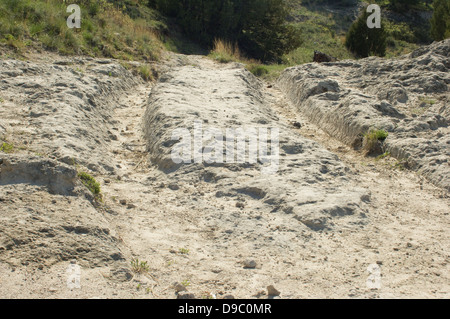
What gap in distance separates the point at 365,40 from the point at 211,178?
55.8ft

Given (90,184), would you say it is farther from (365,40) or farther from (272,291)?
(365,40)

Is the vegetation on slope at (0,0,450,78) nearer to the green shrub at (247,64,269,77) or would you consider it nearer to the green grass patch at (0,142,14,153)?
the green shrub at (247,64,269,77)

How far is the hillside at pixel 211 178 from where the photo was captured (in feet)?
11.1

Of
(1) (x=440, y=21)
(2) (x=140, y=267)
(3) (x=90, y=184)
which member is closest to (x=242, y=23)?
(1) (x=440, y=21)

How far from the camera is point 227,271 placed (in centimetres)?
359

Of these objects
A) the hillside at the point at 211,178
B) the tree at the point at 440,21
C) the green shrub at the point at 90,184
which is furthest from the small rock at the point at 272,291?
the tree at the point at 440,21

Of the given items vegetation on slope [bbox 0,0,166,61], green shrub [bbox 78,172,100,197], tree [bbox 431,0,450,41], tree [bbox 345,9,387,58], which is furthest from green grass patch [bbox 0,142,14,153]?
tree [bbox 431,0,450,41]

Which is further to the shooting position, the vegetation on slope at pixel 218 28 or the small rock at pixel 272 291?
the vegetation on slope at pixel 218 28

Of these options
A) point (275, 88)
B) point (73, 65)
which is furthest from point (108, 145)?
point (275, 88)

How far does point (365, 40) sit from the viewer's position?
65.8 ft

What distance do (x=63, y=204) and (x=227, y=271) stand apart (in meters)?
1.50

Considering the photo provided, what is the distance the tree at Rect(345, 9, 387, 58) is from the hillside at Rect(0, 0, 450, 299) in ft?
33.1

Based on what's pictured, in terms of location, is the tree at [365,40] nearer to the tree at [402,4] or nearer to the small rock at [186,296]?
the tree at [402,4]

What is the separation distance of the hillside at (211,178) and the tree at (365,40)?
10098 mm
